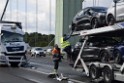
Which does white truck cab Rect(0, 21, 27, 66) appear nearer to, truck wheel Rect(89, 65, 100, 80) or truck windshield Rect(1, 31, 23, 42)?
truck windshield Rect(1, 31, 23, 42)

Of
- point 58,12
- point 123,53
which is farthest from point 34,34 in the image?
point 123,53

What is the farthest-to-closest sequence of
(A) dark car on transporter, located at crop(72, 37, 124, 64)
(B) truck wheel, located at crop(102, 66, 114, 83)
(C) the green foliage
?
(C) the green foliage, (B) truck wheel, located at crop(102, 66, 114, 83), (A) dark car on transporter, located at crop(72, 37, 124, 64)

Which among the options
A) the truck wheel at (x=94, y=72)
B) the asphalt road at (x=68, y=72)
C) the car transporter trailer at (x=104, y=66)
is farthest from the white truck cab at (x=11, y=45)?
the truck wheel at (x=94, y=72)

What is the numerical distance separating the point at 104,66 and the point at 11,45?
13712 millimetres

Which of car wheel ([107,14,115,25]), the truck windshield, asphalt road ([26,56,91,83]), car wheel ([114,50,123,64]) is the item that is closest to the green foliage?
the truck windshield

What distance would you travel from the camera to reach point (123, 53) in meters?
14.4

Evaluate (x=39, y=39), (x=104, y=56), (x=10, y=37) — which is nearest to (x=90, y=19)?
(x=104, y=56)

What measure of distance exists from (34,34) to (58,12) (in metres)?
23.1

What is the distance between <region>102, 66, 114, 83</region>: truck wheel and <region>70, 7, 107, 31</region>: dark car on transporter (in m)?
2.07

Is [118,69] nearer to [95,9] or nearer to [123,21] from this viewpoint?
[123,21]

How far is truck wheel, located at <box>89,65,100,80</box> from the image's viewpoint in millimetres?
16188

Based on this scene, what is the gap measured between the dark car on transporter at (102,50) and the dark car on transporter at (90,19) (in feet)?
2.36

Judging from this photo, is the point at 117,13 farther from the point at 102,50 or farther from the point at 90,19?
the point at 90,19

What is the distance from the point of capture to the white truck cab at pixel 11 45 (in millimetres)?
28125
